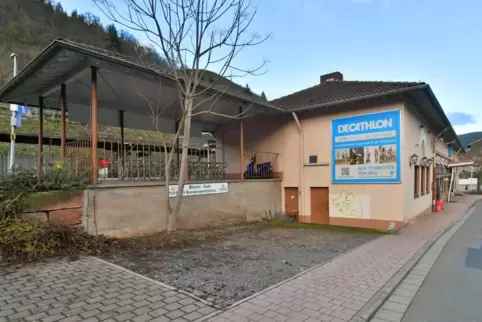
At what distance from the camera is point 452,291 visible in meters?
4.54

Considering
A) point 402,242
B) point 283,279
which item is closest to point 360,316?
point 283,279

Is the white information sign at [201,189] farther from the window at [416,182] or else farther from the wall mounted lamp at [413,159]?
the window at [416,182]

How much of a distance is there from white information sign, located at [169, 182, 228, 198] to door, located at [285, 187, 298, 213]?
390cm

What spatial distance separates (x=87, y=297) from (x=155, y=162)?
5.77 metres

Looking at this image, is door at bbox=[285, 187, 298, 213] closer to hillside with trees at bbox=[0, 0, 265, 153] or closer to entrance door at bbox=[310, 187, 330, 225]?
entrance door at bbox=[310, 187, 330, 225]

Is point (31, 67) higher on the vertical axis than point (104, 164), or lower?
higher

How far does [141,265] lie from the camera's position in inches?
202

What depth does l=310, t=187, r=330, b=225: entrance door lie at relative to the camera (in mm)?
12422

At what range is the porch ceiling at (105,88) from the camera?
22.4ft

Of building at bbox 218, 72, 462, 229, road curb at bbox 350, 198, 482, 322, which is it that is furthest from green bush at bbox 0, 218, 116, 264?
building at bbox 218, 72, 462, 229

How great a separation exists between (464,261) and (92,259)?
7.39 meters

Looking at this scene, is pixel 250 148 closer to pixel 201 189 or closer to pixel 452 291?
pixel 201 189

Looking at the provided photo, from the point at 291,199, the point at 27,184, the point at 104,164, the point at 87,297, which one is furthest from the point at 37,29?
the point at 87,297

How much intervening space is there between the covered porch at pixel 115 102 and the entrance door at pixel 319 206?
1.89m
